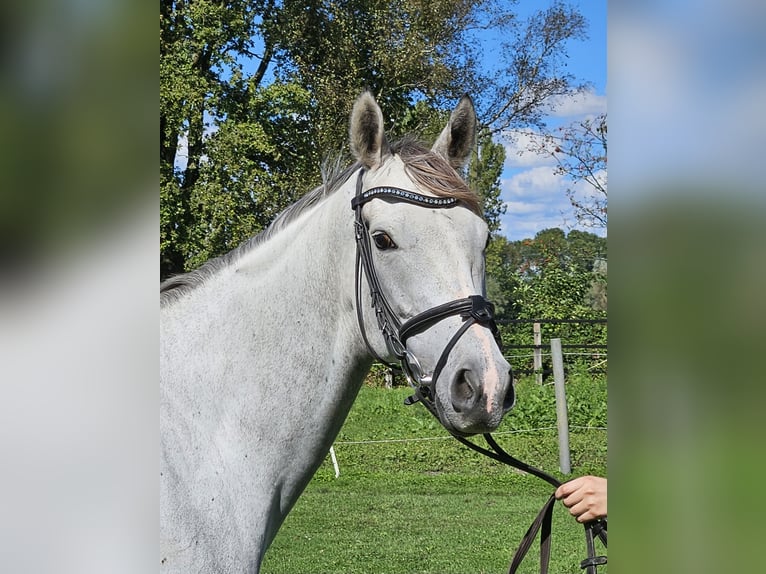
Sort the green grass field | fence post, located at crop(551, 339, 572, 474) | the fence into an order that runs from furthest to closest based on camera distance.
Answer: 1. the fence
2. fence post, located at crop(551, 339, 572, 474)
3. the green grass field

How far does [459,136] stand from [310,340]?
29.6 inches

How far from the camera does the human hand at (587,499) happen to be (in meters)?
1.48

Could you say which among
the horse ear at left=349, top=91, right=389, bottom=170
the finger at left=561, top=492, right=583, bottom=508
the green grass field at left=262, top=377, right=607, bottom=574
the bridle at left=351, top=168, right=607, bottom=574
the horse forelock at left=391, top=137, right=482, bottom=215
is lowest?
the green grass field at left=262, top=377, right=607, bottom=574

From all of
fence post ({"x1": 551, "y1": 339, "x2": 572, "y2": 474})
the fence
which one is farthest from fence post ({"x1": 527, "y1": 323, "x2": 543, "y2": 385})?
fence post ({"x1": 551, "y1": 339, "x2": 572, "y2": 474})

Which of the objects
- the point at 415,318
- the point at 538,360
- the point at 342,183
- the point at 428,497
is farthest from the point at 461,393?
the point at 538,360

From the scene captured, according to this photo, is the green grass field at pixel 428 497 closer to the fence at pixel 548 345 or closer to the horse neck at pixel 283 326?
the fence at pixel 548 345

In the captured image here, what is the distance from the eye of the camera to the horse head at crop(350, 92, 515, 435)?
1544 mm

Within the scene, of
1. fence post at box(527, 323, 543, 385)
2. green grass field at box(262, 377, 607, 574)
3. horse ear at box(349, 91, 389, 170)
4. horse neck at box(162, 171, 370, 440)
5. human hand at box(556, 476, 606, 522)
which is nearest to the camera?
human hand at box(556, 476, 606, 522)

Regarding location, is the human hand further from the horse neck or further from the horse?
the horse neck
